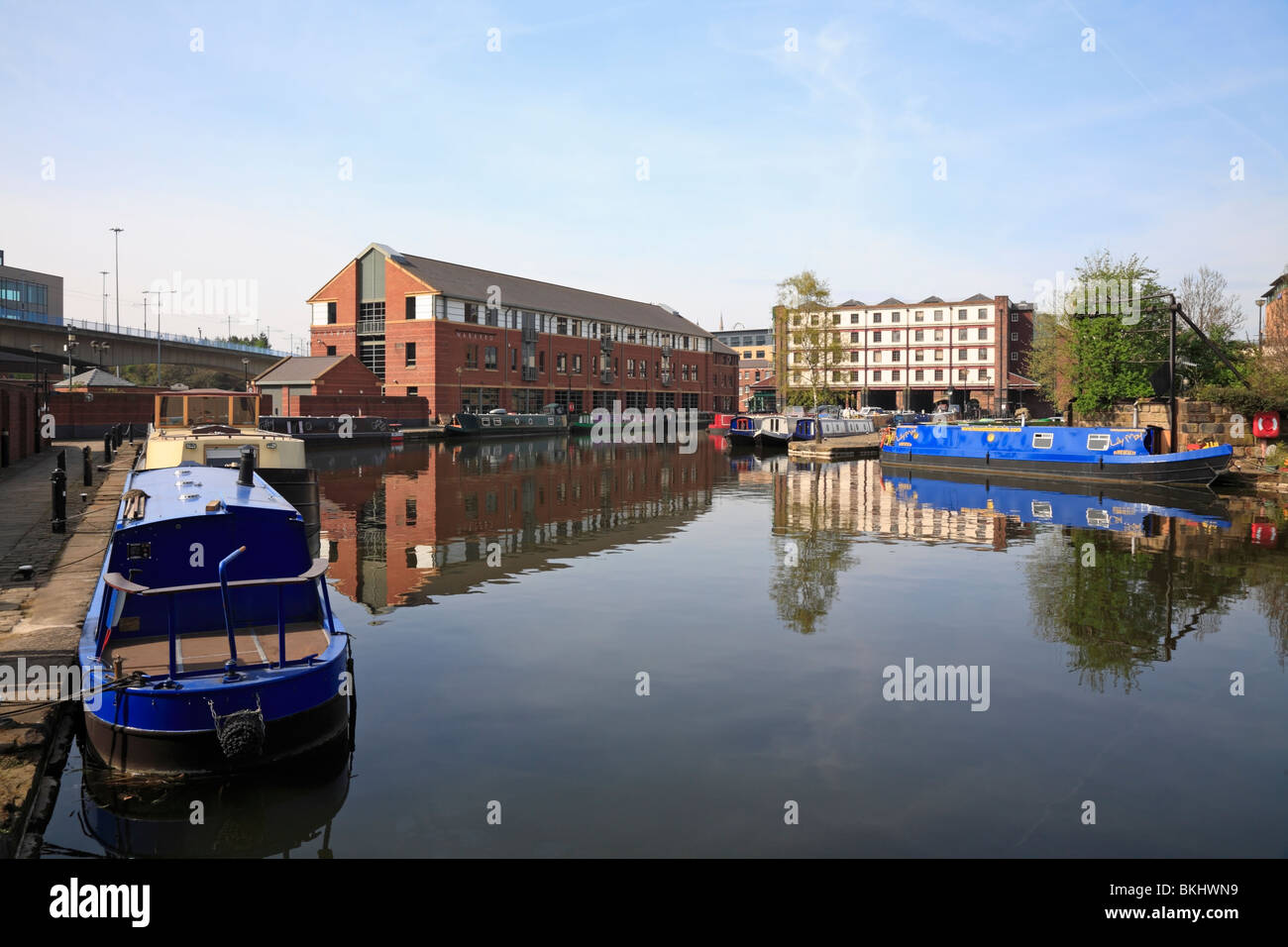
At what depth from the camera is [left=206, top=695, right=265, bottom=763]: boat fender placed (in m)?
7.50

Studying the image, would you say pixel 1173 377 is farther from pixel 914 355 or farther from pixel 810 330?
pixel 914 355

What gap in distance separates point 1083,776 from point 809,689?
3.05 meters

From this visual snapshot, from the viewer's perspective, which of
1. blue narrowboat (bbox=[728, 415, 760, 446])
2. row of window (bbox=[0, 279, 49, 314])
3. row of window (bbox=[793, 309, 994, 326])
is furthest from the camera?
row of window (bbox=[0, 279, 49, 314])

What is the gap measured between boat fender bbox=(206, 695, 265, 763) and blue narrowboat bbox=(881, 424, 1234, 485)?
33.7 m

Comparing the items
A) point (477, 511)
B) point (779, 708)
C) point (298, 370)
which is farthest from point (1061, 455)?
point (298, 370)

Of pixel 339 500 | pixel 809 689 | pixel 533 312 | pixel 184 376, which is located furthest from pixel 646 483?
pixel 184 376

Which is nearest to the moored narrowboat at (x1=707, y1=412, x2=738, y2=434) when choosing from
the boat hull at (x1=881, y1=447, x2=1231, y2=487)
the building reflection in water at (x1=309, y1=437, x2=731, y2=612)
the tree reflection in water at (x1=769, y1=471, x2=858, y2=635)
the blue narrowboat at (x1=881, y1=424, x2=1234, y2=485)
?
the building reflection in water at (x1=309, y1=437, x2=731, y2=612)

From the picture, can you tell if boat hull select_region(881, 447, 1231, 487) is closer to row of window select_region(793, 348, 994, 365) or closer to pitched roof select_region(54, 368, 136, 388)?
pitched roof select_region(54, 368, 136, 388)

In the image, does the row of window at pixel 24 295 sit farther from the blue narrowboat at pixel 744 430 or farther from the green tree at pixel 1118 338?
the green tree at pixel 1118 338

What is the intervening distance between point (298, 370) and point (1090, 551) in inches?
2110

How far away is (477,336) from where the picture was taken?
69.8m

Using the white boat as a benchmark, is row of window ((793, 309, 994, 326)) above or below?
above

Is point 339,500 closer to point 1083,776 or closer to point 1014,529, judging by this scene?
point 1014,529

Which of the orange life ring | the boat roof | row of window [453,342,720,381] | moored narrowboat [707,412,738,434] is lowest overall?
the boat roof
